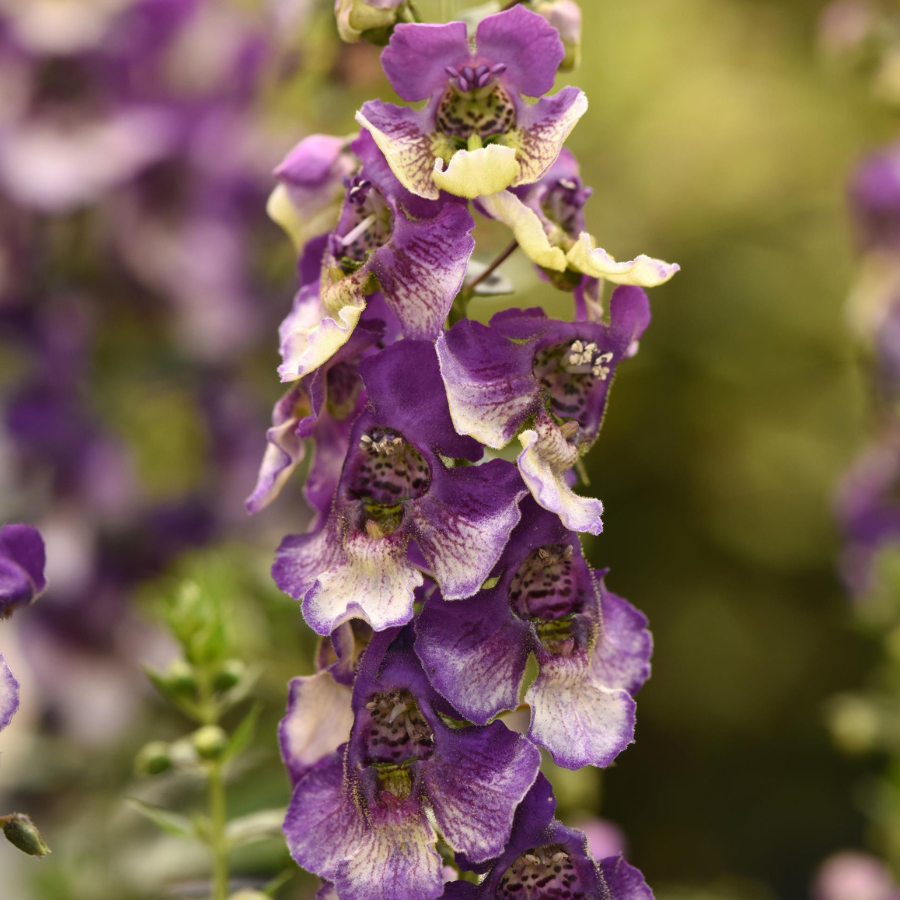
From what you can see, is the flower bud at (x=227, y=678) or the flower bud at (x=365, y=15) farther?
the flower bud at (x=227, y=678)

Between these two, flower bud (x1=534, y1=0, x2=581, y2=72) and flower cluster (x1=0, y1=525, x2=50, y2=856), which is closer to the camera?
flower cluster (x1=0, y1=525, x2=50, y2=856)

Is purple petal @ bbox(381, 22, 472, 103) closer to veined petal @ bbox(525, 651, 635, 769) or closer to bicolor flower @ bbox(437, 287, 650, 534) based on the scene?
bicolor flower @ bbox(437, 287, 650, 534)

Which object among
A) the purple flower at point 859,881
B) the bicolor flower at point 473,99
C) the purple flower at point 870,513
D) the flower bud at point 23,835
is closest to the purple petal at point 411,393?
the bicolor flower at point 473,99

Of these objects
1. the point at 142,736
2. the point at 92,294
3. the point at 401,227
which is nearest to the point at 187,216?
the point at 92,294

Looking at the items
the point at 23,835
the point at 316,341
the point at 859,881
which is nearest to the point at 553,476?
the point at 316,341

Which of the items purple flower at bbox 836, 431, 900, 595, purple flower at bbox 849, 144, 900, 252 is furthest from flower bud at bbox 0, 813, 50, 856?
purple flower at bbox 849, 144, 900, 252

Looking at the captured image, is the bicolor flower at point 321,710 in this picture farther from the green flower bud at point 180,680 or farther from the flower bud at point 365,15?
the flower bud at point 365,15
